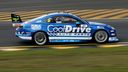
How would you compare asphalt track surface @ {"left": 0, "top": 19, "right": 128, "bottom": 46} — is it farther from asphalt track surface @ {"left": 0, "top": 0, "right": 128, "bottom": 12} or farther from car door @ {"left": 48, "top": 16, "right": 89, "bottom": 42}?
asphalt track surface @ {"left": 0, "top": 0, "right": 128, "bottom": 12}

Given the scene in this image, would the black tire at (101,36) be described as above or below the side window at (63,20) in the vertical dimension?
below

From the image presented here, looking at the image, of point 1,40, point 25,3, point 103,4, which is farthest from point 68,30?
point 25,3

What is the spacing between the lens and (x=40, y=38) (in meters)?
15.4

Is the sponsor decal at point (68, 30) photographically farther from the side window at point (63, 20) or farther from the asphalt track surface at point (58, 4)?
the asphalt track surface at point (58, 4)

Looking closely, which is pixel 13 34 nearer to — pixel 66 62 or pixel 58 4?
pixel 66 62

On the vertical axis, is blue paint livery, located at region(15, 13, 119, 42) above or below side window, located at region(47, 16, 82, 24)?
below

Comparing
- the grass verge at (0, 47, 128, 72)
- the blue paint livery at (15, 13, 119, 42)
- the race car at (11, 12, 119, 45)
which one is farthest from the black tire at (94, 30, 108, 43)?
the grass verge at (0, 47, 128, 72)

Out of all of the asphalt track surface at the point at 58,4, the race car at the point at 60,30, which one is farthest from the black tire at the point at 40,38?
the asphalt track surface at the point at 58,4

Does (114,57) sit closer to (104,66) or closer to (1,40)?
(104,66)

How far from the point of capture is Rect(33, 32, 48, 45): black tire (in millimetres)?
15302

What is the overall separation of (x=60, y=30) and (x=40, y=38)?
77 centimetres

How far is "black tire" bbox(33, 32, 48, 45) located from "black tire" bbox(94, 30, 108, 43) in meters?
1.80

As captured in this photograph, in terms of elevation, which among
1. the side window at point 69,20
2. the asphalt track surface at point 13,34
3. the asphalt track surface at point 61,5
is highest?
the asphalt track surface at point 61,5

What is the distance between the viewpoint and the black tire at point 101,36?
15.6 m
